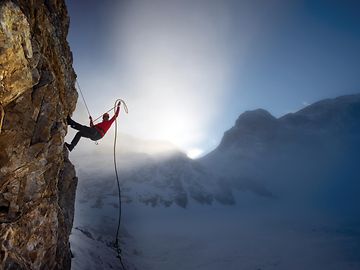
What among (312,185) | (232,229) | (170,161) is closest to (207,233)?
(232,229)

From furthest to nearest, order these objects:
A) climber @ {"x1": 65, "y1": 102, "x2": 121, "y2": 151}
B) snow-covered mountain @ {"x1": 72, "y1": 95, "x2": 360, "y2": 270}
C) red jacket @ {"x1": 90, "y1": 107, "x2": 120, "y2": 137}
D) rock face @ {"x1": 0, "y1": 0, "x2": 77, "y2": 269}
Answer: snow-covered mountain @ {"x1": 72, "y1": 95, "x2": 360, "y2": 270} < red jacket @ {"x1": 90, "y1": 107, "x2": 120, "y2": 137} < climber @ {"x1": 65, "y1": 102, "x2": 121, "y2": 151} < rock face @ {"x1": 0, "y1": 0, "x2": 77, "y2": 269}

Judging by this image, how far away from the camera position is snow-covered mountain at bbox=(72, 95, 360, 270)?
61219 millimetres

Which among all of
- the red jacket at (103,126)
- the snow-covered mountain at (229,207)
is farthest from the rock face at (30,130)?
the snow-covered mountain at (229,207)

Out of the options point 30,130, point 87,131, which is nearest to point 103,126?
point 87,131

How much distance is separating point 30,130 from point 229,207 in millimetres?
121610

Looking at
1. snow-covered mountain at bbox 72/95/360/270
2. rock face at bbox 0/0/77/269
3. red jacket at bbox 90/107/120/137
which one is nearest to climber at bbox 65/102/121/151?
red jacket at bbox 90/107/120/137

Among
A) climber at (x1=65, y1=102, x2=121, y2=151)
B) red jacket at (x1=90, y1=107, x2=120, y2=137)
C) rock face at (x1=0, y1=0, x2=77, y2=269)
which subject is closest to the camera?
rock face at (x1=0, y1=0, x2=77, y2=269)

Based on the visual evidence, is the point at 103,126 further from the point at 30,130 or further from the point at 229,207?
the point at 229,207

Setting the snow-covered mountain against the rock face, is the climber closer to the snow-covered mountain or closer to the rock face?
the rock face

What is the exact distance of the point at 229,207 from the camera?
124312 millimetres

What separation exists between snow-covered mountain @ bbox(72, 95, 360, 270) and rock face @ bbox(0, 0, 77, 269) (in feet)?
37.5

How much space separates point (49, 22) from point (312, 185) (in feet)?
582

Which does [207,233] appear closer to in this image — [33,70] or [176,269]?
[176,269]

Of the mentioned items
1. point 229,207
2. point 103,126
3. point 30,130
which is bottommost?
point 30,130
